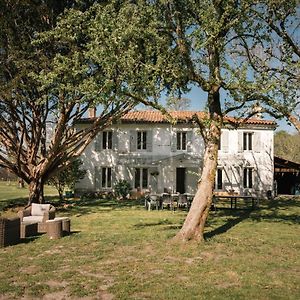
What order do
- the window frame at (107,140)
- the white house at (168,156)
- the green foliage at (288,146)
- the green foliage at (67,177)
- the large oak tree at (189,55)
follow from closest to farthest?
the large oak tree at (189,55)
the green foliage at (67,177)
the white house at (168,156)
the window frame at (107,140)
the green foliage at (288,146)

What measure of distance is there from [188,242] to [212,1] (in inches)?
273

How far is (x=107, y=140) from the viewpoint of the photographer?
94.8 ft

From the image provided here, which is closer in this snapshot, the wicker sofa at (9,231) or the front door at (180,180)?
the wicker sofa at (9,231)

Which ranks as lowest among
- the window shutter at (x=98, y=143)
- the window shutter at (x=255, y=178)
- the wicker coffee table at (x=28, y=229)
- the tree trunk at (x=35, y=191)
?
the wicker coffee table at (x=28, y=229)

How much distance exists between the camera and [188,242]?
32.5ft

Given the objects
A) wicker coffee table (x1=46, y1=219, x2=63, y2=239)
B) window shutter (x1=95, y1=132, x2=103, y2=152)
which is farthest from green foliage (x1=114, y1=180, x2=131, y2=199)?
wicker coffee table (x1=46, y1=219, x2=63, y2=239)

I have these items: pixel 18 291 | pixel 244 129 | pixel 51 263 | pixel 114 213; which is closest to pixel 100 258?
pixel 51 263

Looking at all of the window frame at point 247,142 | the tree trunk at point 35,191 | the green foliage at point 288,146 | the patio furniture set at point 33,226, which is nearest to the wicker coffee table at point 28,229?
the patio furniture set at point 33,226

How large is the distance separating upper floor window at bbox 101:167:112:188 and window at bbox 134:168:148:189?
2158mm

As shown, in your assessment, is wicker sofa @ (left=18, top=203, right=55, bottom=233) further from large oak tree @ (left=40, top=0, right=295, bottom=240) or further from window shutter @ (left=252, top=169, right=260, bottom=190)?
window shutter @ (left=252, top=169, right=260, bottom=190)

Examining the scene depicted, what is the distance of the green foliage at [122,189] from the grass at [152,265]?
1384 cm

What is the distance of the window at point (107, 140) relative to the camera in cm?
2886

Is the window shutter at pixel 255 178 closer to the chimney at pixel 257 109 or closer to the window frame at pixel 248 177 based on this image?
the window frame at pixel 248 177

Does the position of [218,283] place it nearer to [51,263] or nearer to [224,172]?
[51,263]
